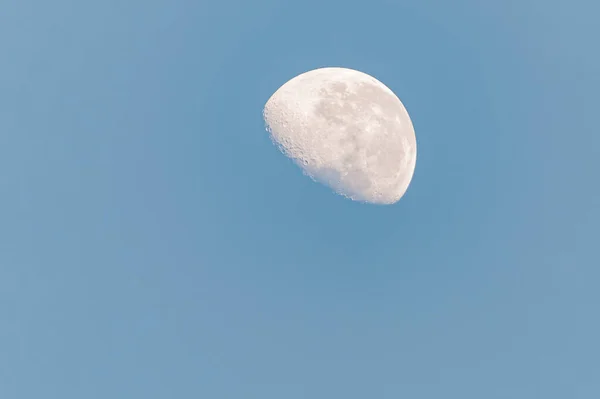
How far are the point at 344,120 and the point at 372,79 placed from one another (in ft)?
9.10

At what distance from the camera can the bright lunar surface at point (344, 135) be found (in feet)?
81.2

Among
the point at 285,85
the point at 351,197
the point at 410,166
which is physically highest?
the point at 285,85

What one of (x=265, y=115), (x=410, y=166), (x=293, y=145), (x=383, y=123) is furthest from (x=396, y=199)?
(x=265, y=115)

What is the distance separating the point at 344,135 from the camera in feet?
81.0

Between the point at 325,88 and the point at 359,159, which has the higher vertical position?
the point at 325,88

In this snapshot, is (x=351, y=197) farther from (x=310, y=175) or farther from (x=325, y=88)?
(x=325, y=88)

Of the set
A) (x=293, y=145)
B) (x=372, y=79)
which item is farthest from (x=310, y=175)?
(x=372, y=79)

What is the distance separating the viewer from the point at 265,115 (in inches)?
989

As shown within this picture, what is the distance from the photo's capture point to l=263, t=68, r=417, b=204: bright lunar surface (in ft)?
81.2

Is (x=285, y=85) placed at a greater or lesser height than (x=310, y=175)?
greater

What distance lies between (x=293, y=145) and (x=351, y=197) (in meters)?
3.48

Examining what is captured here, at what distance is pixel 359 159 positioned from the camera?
81.3ft

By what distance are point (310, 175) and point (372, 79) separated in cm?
552

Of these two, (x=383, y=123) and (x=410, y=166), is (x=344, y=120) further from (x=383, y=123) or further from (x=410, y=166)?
(x=410, y=166)
